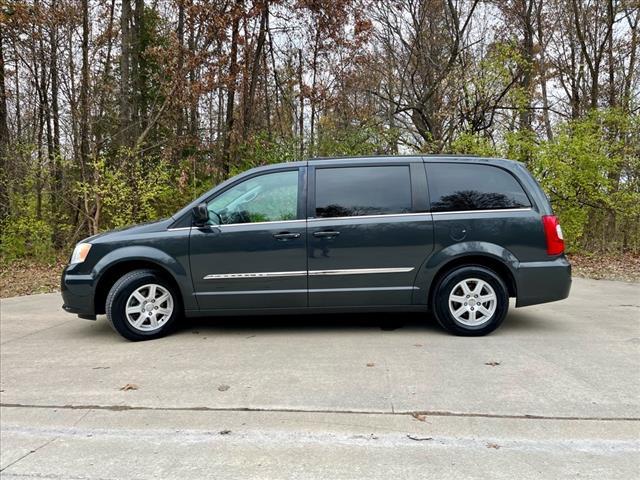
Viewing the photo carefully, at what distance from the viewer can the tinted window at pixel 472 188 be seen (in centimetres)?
530

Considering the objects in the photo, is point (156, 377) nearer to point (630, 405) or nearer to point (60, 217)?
point (630, 405)

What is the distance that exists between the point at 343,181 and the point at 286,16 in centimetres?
1110

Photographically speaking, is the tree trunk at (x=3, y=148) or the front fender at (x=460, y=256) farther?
the tree trunk at (x=3, y=148)

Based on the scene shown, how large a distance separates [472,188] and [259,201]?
2.28 meters

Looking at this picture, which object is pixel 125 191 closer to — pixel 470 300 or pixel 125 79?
pixel 125 79

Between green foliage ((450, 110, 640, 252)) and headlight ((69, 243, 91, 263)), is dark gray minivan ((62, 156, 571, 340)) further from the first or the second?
green foliage ((450, 110, 640, 252))

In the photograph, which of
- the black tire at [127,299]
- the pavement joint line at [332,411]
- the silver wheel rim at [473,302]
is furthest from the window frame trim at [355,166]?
the pavement joint line at [332,411]

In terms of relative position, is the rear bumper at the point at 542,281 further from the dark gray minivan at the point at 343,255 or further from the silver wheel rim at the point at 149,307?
the silver wheel rim at the point at 149,307

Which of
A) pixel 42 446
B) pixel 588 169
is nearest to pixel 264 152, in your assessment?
pixel 588 169

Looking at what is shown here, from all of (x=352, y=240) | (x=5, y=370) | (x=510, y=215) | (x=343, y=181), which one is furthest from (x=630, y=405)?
(x=5, y=370)

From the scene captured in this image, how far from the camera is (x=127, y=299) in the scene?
5.24m

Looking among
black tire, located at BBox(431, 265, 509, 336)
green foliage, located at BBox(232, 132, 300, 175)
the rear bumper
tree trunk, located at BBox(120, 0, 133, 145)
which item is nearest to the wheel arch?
black tire, located at BBox(431, 265, 509, 336)

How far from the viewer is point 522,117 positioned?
15680 mm

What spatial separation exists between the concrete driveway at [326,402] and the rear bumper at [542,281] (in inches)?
16.6
